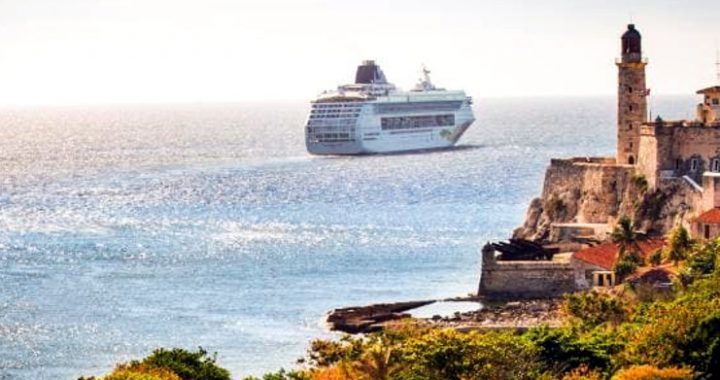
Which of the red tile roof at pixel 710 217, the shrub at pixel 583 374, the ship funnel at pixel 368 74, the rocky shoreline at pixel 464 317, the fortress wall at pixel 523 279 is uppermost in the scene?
the ship funnel at pixel 368 74

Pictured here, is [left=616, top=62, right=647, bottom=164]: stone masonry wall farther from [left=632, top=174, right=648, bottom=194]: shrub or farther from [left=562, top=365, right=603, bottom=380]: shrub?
[left=562, top=365, right=603, bottom=380]: shrub

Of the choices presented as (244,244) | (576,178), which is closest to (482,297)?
(576,178)

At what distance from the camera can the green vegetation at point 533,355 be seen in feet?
147

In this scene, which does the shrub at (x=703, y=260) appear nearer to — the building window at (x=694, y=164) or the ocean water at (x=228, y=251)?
the ocean water at (x=228, y=251)

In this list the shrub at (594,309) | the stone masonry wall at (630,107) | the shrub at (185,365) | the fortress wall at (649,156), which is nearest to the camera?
the shrub at (185,365)

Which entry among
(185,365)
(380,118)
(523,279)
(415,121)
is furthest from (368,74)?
(185,365)

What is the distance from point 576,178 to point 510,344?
4095cm

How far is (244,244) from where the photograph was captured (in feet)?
320

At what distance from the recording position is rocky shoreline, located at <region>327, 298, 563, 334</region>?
6600cm

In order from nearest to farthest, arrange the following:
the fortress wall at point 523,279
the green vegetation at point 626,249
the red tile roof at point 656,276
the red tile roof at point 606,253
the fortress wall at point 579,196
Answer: the red tile roof at point 656,276 < the green vegetation at point 626,249 < the red tile roof at point 606,253 < the fortress wall at point 523,279 < the fortress wall at point 579,196

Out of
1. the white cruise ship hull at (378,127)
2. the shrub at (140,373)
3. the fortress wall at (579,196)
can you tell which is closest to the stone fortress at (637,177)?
the fortress wall at (579,196)

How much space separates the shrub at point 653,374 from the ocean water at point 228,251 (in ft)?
62.3

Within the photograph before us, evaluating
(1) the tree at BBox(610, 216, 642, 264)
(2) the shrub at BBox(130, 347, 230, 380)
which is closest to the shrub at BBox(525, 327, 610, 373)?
(2) the shrub at BBox(130, 347, 230, 380)

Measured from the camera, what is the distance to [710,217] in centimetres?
7256
